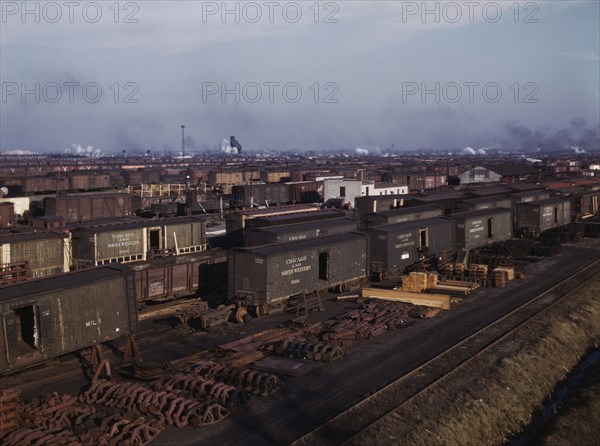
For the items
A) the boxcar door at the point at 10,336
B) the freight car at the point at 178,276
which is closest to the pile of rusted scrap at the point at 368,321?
the freight car at the point at 178,276

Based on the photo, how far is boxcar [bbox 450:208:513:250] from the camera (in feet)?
139

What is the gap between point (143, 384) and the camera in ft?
63.2

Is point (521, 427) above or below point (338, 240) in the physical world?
below

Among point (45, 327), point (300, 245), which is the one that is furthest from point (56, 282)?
point (300, 245)

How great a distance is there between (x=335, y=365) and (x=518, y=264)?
970 inches

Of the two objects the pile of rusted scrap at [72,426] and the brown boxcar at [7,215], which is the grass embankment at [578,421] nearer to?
the pile of rusted scrap at [72,426]

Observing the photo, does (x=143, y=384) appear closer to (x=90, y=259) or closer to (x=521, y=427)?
(x=521, y=427)

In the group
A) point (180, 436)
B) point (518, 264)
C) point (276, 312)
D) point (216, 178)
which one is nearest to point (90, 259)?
point (276, 312)

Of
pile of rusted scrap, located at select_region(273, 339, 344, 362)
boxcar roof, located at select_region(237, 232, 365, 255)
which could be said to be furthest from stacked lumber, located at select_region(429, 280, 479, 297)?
pile of rusted scrap, located at select_region(273, 339, 344, 362)

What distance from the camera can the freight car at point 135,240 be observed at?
32.8m

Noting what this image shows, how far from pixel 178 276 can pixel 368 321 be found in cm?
1049

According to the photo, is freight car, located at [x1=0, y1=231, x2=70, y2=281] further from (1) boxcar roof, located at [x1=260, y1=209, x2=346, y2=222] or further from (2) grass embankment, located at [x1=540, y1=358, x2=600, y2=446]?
→ (2) grass embankment, located at [x1=540, y1=358, x2=600, y2=446]

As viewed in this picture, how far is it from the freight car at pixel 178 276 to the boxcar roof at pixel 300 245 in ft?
14.9

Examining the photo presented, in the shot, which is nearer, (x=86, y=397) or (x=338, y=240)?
(x=86, y=397)
